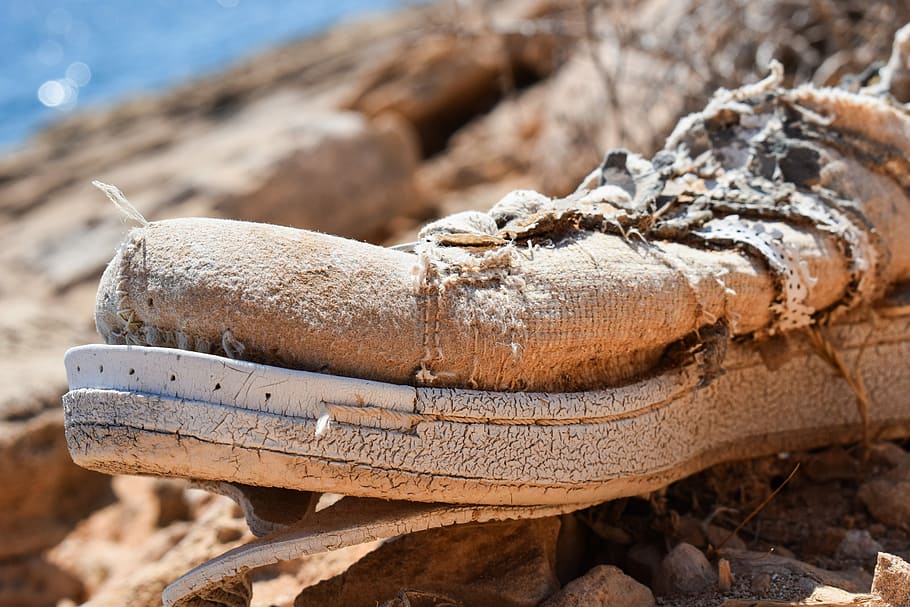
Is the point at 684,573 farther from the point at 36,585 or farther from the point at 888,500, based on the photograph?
the point at 36,585

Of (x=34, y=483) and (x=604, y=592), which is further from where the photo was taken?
(x=34, y=483)

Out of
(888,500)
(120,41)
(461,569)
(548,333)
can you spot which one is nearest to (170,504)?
(461,569)

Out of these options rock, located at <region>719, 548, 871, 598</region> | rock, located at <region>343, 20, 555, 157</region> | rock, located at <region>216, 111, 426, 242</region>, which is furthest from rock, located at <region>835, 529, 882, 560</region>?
rock, located at <region>343, 20, 555, 157</region>

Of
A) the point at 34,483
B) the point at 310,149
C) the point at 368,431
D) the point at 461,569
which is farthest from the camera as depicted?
the point at 310,149

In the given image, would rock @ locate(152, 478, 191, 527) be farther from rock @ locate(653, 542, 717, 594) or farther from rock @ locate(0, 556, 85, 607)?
rock @ locate(653, 542, 717, 594)

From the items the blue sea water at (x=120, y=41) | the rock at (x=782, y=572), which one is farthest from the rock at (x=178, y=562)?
the blue sea water at (x=120, y=41)

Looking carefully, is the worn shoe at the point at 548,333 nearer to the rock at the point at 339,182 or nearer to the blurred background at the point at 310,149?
the blurred background at the point at 310,149
